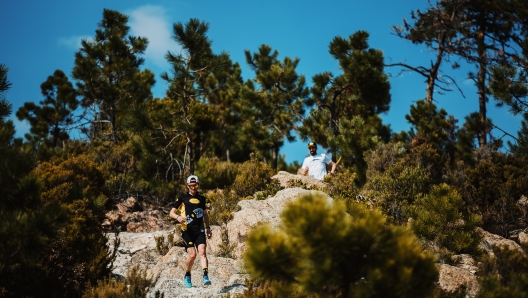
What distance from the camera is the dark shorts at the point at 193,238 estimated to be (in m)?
7.31

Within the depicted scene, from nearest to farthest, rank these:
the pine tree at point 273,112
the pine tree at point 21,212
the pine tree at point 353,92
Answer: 1. the pine tree at point 21,212
2. the pine tree at point 353,92
3. the pine tree at point 273,112

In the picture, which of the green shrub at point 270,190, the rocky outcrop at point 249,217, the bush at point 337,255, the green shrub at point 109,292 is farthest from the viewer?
the green shrub at point 270,190

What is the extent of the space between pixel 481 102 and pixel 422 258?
15.8m

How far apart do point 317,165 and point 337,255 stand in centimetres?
842

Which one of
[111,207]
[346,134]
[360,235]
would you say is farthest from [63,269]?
[346,134]

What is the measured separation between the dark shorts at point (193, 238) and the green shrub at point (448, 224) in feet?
11.8

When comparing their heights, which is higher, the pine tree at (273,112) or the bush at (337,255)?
the pine tree at (273,112)

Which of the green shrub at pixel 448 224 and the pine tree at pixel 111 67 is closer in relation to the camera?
the green shrub at pixel 448 224

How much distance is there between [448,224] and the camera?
29.1ft

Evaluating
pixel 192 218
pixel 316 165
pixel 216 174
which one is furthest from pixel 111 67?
pixel 192 218

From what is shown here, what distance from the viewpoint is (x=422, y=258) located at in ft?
14.2

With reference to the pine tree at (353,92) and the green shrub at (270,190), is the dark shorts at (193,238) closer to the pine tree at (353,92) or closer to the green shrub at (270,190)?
the green shrub at (270,190)

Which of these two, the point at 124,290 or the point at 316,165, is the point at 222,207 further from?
the point at 124,290

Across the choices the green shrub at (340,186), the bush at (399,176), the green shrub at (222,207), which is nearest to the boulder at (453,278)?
the bush at (399,176)
